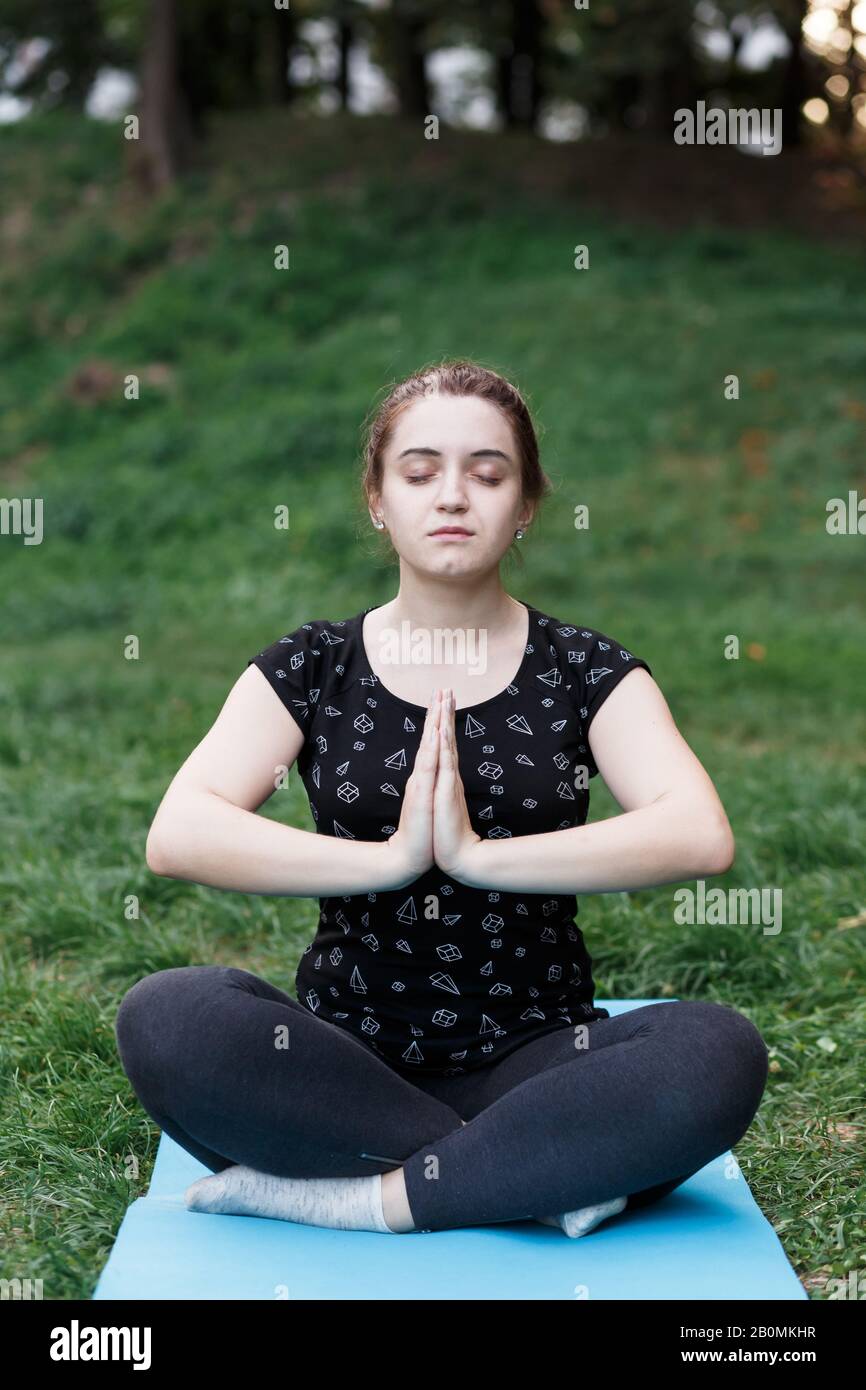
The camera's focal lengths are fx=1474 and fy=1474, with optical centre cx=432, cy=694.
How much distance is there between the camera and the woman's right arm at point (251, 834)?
8.22 ft

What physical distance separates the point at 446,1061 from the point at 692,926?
61.6 inches

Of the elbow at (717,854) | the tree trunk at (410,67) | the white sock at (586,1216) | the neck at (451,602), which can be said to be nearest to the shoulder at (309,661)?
the neck at (451,602)

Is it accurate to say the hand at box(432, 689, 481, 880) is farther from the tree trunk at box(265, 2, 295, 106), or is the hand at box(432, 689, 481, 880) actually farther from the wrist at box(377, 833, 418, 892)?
the tree trunk at box(265, 2, 295, 106)

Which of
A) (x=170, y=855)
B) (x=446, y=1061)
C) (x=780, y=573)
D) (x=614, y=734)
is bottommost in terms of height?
(x=446, y=1061)

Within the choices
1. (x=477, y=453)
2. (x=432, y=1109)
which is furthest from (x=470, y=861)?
(x=477, y=453)

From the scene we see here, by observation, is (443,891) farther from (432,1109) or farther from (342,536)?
(342,536)

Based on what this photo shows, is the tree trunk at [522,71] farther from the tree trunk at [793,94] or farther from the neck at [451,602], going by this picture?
the neck at [451,602]

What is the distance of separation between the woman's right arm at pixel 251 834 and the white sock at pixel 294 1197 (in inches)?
20.5

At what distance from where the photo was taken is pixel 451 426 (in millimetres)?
2695

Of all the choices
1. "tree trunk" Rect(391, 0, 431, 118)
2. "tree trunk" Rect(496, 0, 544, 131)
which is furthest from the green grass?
Answer: "tree trunk" Rect(496, 0, 544, 131)

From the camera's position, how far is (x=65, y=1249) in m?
2.60
